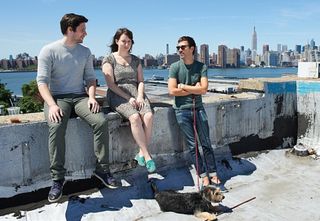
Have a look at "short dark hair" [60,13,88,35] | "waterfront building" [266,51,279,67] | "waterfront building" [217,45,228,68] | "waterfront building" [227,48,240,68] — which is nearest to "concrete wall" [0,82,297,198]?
"short dark hair" [60,13,88,35]

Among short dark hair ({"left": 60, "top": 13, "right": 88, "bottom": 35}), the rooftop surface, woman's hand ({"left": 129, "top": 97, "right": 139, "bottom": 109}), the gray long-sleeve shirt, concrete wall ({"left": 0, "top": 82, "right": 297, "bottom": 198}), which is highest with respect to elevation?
short dark hair ({"left": 60, "top": 13, "right": 88, "bottom": 35})

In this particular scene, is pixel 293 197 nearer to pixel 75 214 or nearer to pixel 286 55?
pixel 75 214

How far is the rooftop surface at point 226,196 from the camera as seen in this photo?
359 centimetres

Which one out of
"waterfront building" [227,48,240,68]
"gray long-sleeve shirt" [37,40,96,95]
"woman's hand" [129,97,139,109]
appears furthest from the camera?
"waterfront building" [227,48,240,68]

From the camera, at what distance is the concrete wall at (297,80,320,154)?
5.82 metres

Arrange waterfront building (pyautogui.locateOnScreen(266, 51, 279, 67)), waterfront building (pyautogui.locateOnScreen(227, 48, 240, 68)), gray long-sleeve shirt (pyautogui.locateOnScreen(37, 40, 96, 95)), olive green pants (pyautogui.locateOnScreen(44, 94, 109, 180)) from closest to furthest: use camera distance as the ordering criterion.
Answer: olive green pants (pyautogui.locateOnScreen(44, 94, 109, 180)), gray long-sleeve shirt (pyautogui.locateOnScreen(37, 40, 96, 95)), waterfront building (pyautogui.locateOnScreen(227, 48, 240, 68)), waterfront building (pyautogui.locateOnScreen(266, 51, 279, 67))

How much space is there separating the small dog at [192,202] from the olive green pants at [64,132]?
0.71 meters

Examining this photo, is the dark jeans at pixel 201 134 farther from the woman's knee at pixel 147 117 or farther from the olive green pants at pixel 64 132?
the olive green pants at pixel 64 132

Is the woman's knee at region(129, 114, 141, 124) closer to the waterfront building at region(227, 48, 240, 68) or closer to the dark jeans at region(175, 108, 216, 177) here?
the dark jeans at region(175, 108, 216, 177)

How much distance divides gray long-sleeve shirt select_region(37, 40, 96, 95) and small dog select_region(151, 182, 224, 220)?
Result: 1.48 metres

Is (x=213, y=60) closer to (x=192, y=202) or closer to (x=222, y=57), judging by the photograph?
(x=222, y=57)

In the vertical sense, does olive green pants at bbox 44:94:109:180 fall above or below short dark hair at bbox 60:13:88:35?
below

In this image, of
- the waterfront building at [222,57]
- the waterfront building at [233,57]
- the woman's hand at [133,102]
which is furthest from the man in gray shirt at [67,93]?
the waterfront building at [233,57]

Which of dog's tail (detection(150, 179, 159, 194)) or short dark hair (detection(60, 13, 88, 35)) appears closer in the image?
short dark hair (detection(60, 13, 88, 35))
